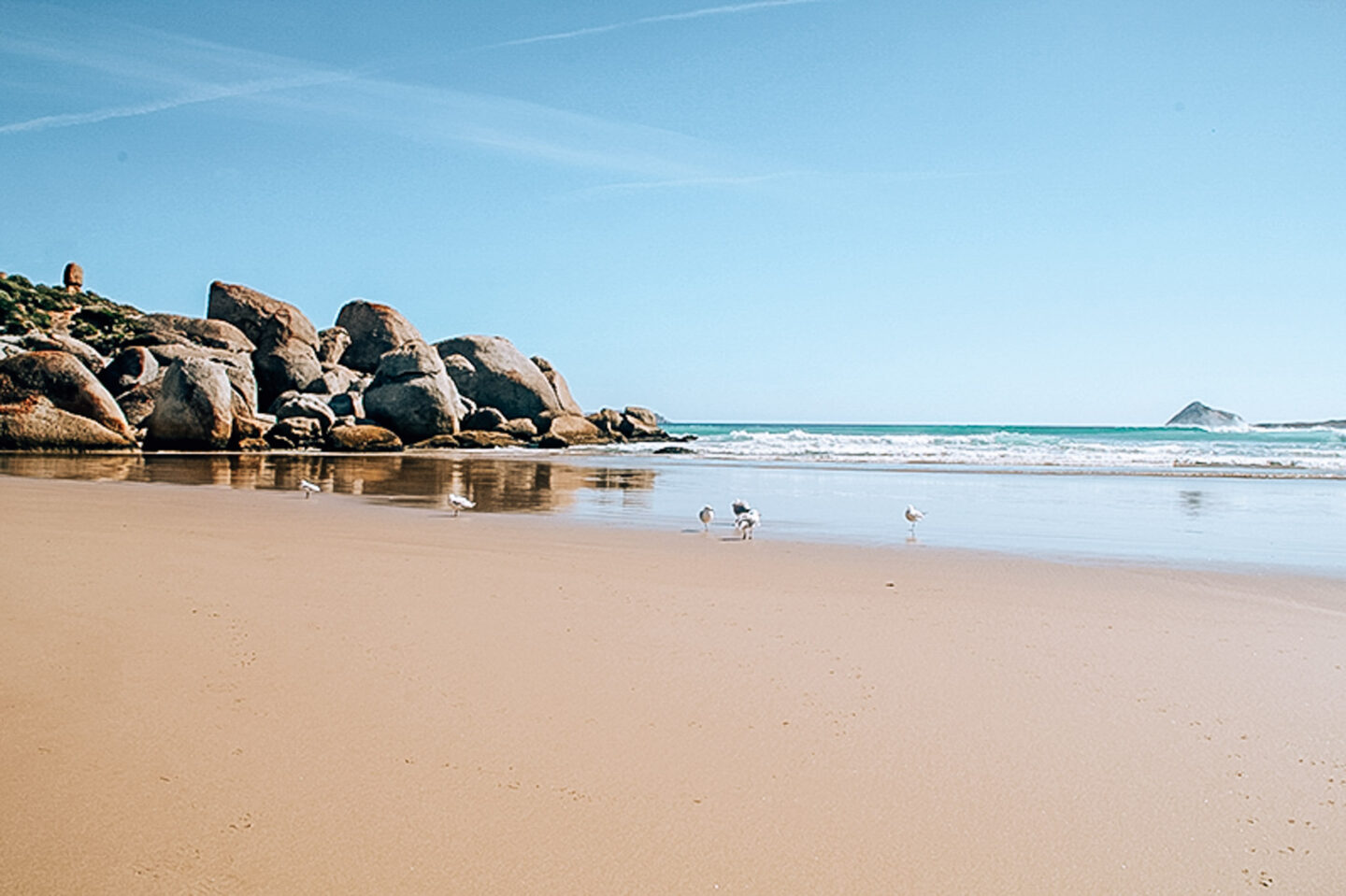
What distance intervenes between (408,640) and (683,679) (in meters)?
1.54

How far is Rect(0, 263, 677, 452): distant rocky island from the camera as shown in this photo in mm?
23391

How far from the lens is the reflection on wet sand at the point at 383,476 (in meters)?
14.2

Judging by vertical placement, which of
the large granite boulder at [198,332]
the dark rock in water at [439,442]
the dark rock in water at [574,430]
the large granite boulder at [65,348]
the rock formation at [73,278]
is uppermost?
the rock formation at [73,278]

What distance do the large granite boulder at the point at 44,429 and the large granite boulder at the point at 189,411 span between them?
1.71 meters

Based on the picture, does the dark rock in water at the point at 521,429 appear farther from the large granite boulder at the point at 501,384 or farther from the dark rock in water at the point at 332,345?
the dark rock in water at the point at 332,345

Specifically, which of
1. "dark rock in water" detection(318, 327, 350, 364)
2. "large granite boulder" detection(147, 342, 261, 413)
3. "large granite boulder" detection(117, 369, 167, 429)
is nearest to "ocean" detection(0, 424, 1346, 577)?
"large granite boulder" detection(147, 342, 261, 413)

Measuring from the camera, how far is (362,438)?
2962cm

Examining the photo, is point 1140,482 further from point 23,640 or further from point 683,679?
point 23,640

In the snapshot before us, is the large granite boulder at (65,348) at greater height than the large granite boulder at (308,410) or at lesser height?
greater

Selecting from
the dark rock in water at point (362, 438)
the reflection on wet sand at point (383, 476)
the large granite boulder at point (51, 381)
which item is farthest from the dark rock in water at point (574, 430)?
the large granite boulder at point (51, 381)

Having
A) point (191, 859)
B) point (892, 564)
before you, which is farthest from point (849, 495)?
point (191, 859)

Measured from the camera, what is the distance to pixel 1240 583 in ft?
23.1

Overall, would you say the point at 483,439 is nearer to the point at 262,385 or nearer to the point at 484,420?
the point at 484,420

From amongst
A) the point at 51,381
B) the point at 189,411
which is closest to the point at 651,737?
the point at 189,411
